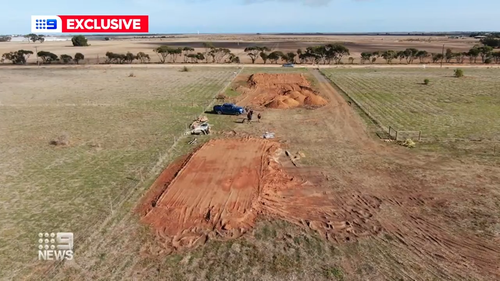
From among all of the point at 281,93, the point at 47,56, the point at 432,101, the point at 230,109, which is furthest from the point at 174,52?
the point at 432,101

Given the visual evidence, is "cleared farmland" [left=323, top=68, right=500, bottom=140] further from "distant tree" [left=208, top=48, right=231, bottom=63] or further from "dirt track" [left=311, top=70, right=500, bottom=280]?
"distant tree" [left=208, top=48, right=231, bottom=63]

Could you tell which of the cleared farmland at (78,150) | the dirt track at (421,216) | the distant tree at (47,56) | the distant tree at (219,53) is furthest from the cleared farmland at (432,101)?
the distant tree at (47,56)

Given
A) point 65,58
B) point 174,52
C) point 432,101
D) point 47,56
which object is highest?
point 174,52

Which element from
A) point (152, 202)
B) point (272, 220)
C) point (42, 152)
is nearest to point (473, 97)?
point (272, 220)

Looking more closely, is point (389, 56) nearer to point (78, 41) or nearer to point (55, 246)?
point (55, 246)

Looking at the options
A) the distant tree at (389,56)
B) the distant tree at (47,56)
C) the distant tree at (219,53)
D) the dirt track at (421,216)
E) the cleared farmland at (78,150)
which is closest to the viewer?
→ the dirt track at (421,216)

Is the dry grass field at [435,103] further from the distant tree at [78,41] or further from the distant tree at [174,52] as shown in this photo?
the distant tree at [78,41]
